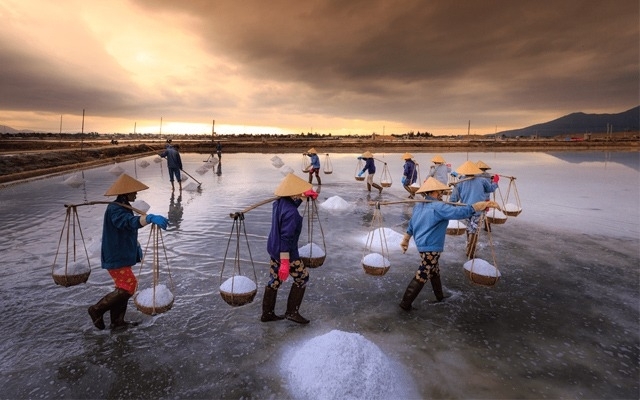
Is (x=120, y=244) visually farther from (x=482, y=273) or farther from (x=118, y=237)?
(x=482, y=273)

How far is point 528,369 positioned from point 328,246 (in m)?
4.43

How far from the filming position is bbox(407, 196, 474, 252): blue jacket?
4.25 meters

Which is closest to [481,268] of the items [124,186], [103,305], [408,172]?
[124,186]

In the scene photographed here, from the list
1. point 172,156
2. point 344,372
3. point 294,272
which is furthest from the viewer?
point 172,156

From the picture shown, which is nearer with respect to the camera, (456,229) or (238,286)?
(238,286)

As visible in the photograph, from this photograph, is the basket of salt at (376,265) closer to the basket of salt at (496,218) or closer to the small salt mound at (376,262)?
the small salt mound at (376,262)

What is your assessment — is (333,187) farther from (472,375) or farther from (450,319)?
(472,375)

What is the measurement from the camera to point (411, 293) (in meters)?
4.61

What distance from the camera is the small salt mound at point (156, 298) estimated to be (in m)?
3.76

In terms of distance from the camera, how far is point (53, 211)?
9789mm

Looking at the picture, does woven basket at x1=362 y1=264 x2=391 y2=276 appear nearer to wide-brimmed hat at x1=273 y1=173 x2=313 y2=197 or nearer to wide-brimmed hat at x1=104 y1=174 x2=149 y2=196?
wide-brimmed hat at x1=273 y1=173 x2=313 y2=197

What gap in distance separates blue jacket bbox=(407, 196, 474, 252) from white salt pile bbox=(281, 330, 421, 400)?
1561mm

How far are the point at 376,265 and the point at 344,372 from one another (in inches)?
74.6

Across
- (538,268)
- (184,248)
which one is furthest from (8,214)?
(538,268)
